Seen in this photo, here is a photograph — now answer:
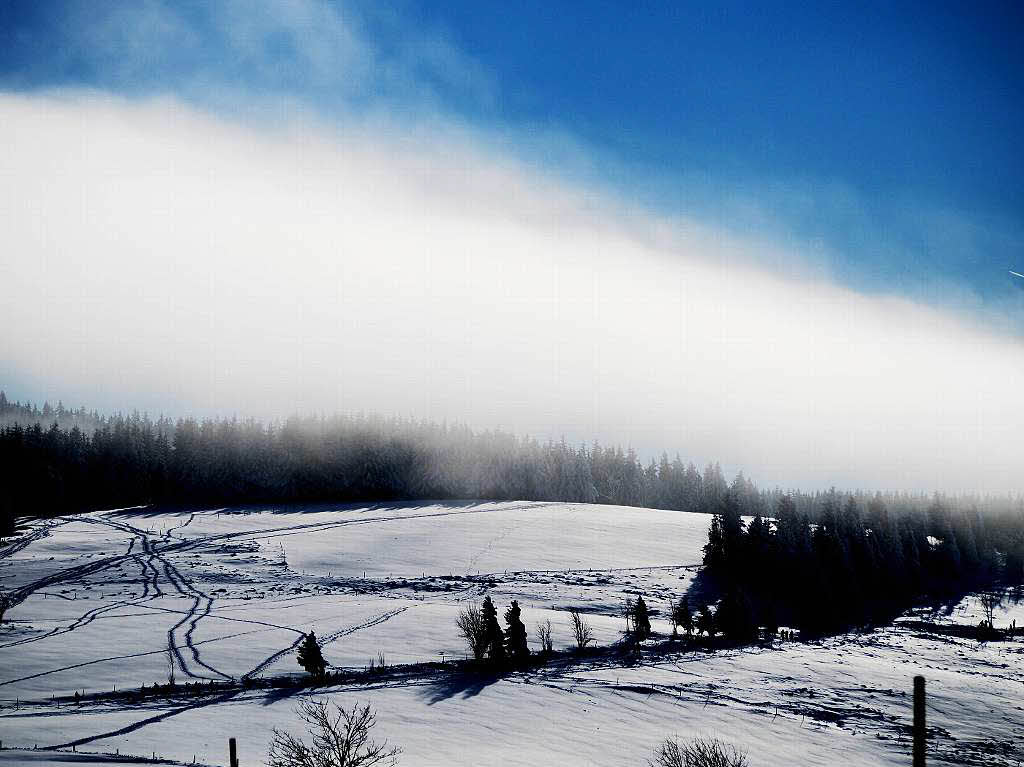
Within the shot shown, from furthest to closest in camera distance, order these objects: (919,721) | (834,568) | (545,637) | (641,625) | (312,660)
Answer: (834,568)
(641,625)
(545,637)
(312,660)
(919,721)

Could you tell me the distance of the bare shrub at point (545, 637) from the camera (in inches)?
2117

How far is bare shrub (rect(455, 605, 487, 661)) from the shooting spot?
49.6 metres

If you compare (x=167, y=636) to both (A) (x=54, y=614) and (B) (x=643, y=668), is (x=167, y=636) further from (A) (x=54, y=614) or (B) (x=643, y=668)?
(B) (x=643, y=668)

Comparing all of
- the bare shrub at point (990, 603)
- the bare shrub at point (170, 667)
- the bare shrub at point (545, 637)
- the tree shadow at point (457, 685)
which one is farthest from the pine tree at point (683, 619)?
the bare shrub at point (170, 667)

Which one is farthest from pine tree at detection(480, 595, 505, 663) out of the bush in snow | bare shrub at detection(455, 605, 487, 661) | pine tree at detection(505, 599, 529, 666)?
the bush in snow

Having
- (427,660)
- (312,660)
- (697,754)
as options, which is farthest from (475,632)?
(697,754)

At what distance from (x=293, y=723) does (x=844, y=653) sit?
46.6 meters

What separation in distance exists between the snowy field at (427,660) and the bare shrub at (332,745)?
105 cm

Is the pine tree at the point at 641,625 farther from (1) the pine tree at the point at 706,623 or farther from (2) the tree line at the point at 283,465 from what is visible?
(2) the tree line at the point at 283,465

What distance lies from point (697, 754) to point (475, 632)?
24.1 m

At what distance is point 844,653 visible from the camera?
2325 inches

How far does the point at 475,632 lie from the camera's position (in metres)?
50.5

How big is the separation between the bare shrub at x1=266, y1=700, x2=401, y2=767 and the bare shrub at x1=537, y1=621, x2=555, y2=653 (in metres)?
18.5

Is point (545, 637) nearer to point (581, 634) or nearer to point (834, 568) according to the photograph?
point (581, 634)
